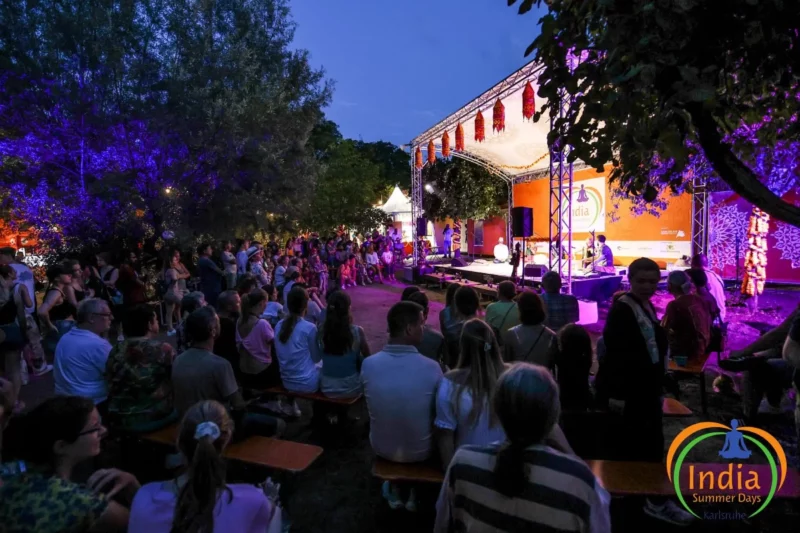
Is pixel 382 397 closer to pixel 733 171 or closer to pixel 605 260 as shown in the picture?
pixel 733 171

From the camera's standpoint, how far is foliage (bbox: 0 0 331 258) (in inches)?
393

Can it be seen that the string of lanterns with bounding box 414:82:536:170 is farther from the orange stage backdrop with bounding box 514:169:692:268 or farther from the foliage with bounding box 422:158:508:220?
the foliage with bounding box 422:158:508:220

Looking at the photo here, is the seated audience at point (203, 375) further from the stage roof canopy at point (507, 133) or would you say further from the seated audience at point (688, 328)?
the stage roof canopy at point (507, 133)

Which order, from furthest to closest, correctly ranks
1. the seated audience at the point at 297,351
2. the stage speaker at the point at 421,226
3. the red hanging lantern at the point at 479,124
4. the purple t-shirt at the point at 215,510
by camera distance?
1. the stage speaker at the point at 421,226
2. the red hanging lantern at the point at 479,124
3. the seated audience at the point at 297,351
4. the purple t-shirt at the point at 215,510

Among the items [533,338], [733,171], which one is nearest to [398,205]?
[533,338]

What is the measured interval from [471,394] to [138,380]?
2231mm

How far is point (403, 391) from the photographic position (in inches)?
97.7

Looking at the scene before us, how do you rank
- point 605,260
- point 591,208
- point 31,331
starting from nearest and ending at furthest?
point 31,331 → point 605,260 → point 591,208

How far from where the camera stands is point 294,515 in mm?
2902

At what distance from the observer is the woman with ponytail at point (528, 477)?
1206 mm

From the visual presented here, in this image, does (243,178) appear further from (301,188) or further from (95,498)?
(95,498)

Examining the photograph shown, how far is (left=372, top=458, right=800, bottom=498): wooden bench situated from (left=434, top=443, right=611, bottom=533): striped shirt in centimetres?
120

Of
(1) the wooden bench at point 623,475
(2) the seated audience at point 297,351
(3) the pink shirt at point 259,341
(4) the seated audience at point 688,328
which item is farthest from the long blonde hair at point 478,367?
(4) the seated audience at point 688,328

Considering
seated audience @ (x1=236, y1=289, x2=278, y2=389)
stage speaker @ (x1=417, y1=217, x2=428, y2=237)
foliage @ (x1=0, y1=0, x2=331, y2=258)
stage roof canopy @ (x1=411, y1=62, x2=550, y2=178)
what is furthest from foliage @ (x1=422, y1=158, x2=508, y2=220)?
seated audience @ (x1=236, y1=289, x2=278, y2=389)
